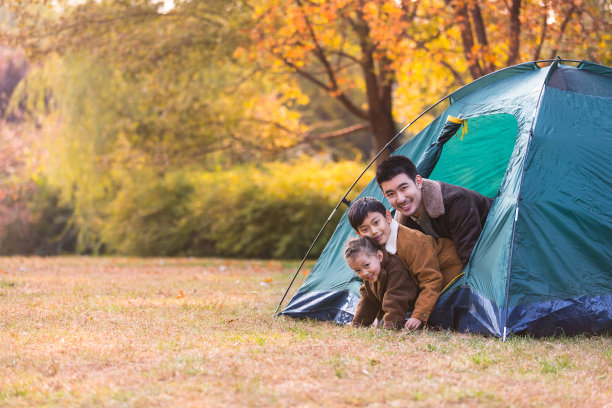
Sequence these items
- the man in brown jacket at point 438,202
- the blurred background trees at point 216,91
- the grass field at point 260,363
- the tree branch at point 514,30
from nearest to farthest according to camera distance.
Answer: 1. the grass field at point 260,363
2. the man in brown jacket at point 438,202
3. the tree branch at point 514,30
4. the blurred background trees at point 216,91

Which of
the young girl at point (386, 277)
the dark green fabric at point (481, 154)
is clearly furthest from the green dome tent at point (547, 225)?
the dark green fabric at point (481, 154)

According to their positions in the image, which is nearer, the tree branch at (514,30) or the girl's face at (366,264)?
the girl's face at (366,264)

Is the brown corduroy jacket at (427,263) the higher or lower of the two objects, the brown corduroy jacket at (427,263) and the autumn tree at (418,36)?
the lower

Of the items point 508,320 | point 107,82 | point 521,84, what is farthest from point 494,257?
point 107,82

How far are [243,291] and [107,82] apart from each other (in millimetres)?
7492

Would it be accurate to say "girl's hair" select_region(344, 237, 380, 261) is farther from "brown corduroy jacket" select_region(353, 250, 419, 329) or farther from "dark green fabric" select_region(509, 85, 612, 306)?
"dark green fabric" select_region(509, 85, 612, 306)

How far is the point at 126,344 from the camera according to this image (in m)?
3.86

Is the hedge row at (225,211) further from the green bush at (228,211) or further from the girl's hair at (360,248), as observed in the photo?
the girl's hair at (360,248)

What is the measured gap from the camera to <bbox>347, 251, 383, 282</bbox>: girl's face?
14.4ft

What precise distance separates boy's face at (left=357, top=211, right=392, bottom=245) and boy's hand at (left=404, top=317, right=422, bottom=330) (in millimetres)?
529

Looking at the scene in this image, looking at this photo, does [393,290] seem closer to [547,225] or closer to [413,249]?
[413,249]

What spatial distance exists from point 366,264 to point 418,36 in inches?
281

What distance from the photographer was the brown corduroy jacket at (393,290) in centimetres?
438

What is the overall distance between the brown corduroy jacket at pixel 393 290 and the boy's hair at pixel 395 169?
0.53m
